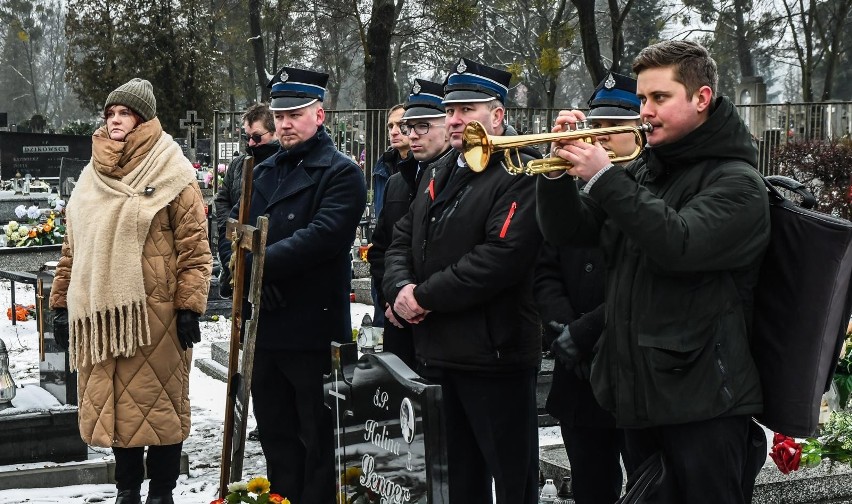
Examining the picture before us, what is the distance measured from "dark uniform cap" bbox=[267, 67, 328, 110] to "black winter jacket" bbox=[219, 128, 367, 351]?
174 mm

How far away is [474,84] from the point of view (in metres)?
4.96

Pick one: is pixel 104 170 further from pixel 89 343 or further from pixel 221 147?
pixel 221 147

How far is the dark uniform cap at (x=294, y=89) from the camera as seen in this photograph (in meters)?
5.52

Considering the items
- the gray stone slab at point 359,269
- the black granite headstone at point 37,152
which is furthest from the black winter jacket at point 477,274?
the black granite headstone at point 37,152

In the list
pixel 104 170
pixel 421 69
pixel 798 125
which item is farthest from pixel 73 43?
pixel 104 170

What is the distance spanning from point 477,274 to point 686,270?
4.31ft

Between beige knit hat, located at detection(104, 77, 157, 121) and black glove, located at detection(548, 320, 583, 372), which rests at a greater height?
beige knit hat, located at detection(104, 77, 157, 121)

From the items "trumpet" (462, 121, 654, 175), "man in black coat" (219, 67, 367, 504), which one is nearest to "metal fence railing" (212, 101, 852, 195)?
"man in black coat" (219, 67, 367, 504)

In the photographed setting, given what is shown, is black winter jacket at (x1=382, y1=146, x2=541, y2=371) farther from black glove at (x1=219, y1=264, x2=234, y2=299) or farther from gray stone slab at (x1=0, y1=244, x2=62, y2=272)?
gray stone slab at (x1=0, y1=244, x2=62, y2=272)

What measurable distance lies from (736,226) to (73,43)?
117ft

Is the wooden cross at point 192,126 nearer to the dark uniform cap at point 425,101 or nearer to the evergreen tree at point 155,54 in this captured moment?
the evergreen tree at point 155,54

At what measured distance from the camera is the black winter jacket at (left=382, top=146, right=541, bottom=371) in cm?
462

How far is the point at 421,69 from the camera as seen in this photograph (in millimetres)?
47250

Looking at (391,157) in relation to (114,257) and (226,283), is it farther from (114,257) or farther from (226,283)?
(114,257)
